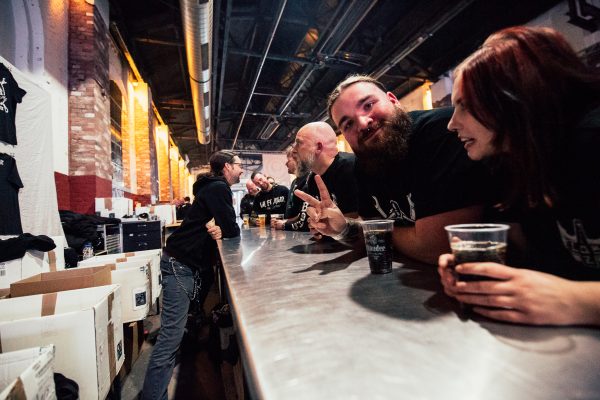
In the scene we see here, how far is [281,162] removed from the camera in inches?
493

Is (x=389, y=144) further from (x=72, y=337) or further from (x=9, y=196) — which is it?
(x=9, y=196)

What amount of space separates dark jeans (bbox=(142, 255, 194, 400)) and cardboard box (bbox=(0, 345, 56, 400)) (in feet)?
3.36

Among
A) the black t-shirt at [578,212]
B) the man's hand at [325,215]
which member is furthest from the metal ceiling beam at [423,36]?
the black t-shirt at [578,212]

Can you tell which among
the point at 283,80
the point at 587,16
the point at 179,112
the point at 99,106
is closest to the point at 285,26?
the point at 283,80

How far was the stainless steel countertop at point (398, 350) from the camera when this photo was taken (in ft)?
1.22

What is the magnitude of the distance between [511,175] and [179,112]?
12.0 metres

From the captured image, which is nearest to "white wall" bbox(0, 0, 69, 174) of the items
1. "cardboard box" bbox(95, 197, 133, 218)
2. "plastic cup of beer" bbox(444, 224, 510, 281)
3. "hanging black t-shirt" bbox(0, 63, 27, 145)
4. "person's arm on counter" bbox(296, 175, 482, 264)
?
"hanging black t-shirt" bbox(0, 63, 27, 145)

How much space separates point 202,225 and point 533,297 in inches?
95.8

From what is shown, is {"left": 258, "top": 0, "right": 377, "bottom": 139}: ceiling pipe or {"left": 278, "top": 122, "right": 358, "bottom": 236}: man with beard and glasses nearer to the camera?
{"left": 278, "top": 122, "right": 358, "bottom": 236}: man with beard and glasses

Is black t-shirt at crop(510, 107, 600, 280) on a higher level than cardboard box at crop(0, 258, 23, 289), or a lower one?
higher

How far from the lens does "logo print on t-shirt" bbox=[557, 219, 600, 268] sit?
62 cm

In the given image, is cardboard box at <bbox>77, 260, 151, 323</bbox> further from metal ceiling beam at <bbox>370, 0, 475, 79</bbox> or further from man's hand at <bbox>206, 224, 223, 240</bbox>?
metal ceiling beam at <bbox>370, 0, 475, 79</bbox>

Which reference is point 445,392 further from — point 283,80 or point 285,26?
point 283,80

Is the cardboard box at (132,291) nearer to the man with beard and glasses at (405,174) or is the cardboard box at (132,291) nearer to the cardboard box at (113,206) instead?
the man with beard and glasses at (405,174)
